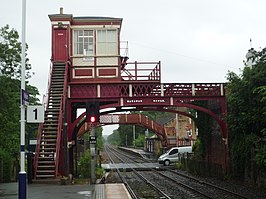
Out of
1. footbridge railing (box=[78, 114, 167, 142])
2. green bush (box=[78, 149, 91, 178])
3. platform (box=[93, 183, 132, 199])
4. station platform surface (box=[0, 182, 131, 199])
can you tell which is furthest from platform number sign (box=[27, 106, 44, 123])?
footbridge railing (box=[78, 114, 167, 142])

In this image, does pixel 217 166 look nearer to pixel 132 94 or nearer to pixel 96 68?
pixel 132 94

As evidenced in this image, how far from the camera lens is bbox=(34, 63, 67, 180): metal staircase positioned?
21156 millimetres

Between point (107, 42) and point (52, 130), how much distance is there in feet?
24.5

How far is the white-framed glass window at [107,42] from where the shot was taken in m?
28.0

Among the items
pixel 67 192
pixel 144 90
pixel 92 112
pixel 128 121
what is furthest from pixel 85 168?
pixel 128 121

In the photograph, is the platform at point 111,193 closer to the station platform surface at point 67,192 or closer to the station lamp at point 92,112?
the station platform surface at point 67,192

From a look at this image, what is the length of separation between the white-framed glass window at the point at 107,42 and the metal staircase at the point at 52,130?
2.65 m

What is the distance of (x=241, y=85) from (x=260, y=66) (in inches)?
69.0

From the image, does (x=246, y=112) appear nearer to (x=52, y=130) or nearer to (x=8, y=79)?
(x=52, y=130)

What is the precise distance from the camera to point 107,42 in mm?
28109

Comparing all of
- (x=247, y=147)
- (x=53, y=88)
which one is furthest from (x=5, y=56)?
(x=247, y=147)

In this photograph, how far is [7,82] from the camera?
723 inches

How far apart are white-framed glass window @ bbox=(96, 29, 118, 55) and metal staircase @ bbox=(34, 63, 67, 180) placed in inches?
104

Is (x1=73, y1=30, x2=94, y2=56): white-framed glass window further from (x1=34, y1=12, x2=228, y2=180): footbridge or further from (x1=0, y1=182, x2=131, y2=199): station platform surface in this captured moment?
(x1=0, y1=182, x2=131, y2=199): station platform surface
